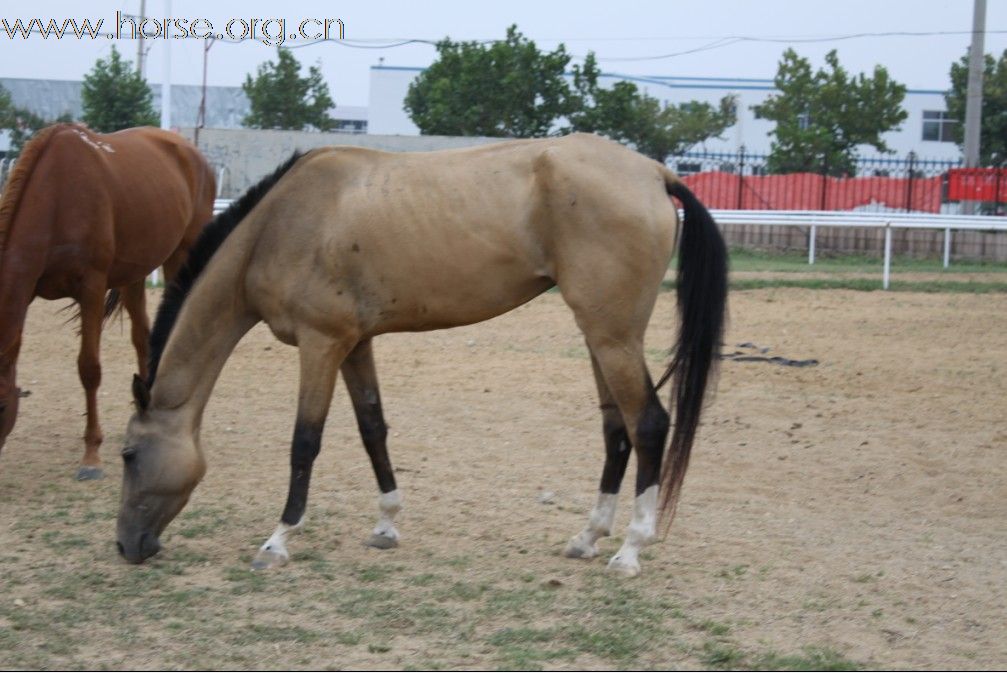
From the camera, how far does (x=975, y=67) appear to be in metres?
22.6

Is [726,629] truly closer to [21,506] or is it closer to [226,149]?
[21,506]

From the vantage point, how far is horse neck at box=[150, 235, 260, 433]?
16.7 feet

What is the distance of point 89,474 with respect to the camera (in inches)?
257

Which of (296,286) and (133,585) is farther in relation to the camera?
(296,286)

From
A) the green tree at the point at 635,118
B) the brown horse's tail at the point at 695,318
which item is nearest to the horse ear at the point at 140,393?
the brown horse's tail at the point at 695,318

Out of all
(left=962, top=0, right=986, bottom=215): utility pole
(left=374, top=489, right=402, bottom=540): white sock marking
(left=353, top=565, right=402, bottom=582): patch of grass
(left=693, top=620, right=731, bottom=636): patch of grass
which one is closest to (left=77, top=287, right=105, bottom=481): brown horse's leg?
(left=374, top=489, right=402, bottom=540): white sock marking

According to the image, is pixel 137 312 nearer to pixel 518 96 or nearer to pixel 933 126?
pixel 518 96

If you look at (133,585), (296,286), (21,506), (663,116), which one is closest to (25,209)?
(21,506)

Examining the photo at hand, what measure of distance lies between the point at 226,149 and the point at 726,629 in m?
24.2

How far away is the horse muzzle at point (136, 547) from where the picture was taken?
16.1 feet

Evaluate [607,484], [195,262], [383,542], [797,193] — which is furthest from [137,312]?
[797,193]

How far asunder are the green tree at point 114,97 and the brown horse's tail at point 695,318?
23.8 m

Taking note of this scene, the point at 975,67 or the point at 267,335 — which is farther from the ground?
the point at 975,67

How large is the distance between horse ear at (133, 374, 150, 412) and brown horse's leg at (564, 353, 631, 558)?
6.57 ft
